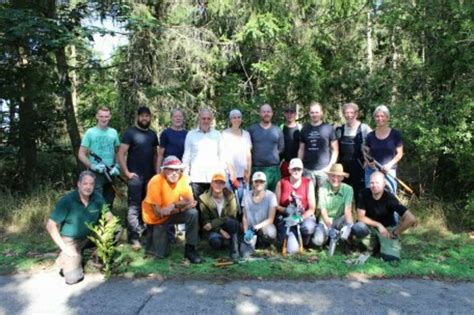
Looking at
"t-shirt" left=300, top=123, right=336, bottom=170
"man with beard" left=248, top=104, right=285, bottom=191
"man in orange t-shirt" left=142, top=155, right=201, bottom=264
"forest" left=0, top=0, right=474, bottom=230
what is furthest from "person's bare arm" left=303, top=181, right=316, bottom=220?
"forest" left=0, top=0, right=474, bottom=230

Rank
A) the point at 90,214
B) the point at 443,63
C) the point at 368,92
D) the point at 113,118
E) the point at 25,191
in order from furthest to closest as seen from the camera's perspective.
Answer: the point at 113,118 < the point at 25,191 < the point at 368,92 < the point at 443,63 < the point at 90,214

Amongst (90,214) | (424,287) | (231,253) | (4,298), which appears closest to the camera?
(4,298)

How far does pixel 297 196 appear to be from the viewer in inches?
245

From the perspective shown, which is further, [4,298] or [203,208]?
[203,208]

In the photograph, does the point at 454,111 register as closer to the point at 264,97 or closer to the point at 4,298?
the point at 264,97

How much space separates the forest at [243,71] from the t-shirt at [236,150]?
282cm

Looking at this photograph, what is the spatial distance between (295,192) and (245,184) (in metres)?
0.77

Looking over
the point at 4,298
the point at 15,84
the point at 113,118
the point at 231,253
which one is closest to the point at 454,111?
the point at 231,253

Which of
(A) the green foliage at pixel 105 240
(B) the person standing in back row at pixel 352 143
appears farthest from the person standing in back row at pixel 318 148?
(A) the green foliage at pixel 105 240

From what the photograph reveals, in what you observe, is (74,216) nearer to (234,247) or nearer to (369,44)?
(234,247)

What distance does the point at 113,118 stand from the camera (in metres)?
11.1

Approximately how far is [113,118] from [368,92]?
19.3 feet

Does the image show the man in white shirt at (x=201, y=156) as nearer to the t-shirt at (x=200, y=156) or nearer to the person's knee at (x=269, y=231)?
the t-shirt at (x=200, y=156)

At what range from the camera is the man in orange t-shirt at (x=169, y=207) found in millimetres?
5734
